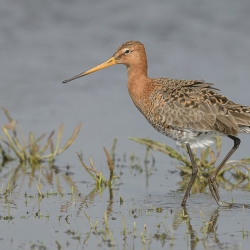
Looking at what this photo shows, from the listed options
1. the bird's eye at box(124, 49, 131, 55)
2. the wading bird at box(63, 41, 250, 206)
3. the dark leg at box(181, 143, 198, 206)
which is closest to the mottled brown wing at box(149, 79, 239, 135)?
the wading bird at box(63, 41, 250, 206)

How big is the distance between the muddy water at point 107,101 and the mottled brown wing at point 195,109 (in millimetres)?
871

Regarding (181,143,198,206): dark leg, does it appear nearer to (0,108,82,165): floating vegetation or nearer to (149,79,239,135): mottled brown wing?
(149,79,239,135): mottled brown wing

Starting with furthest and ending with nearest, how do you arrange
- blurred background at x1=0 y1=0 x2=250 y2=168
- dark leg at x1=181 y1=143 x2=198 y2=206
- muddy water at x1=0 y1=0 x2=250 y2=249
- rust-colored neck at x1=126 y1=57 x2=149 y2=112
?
1. blurred background at x1=0 y1=0 x2=250 y2=168
2. rust-colored neck at x1=126 y1=57 x2=149 y2=112
3. dark leg at x1=181 y1=143 x2=198 y2=206
4. muddy water at x1=0 y1=0 x2=250 y2=249

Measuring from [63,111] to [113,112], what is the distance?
788 mm

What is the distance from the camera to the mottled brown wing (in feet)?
29.1

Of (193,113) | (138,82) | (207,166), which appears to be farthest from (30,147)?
(193,113)

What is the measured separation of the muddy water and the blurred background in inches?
0.8

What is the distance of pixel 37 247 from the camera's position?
6930mm

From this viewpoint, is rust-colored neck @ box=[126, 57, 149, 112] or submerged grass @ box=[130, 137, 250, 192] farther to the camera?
submerged grass @ box=[130, 137, 250, 192]

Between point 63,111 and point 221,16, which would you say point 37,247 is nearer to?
point 63,111

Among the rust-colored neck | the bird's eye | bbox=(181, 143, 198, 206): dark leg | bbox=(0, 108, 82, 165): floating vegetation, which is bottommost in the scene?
bbox=(181, 143, 198, 206): dark leg

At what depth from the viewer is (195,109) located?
903 cm

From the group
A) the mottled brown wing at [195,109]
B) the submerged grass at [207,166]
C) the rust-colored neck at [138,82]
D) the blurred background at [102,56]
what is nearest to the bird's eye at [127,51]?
the rust-colored neck at [138,82]

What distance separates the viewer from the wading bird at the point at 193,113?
8.88m
